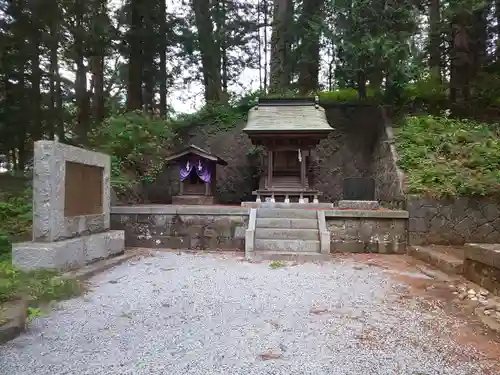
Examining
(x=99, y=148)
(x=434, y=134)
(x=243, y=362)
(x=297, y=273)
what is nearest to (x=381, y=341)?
(x=243, y=362)

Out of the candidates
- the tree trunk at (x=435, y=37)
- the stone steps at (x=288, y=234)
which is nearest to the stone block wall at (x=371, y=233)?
the stone steps at (x=288, y=234)

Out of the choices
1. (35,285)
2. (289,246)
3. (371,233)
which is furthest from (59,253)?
(371,233)

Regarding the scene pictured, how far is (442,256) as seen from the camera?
6219mm

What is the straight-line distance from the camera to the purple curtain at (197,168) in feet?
39.4

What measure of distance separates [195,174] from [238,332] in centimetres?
946

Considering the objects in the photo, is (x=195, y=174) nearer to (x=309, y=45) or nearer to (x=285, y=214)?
(x=285, y=214)

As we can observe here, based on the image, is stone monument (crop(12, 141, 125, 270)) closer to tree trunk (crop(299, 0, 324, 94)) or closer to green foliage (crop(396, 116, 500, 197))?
green foliage (crop(396, 116, 500, 197))

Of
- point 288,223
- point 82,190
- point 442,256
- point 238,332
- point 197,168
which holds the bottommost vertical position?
point 238,332

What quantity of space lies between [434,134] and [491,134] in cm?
138

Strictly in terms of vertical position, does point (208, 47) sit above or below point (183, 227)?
above

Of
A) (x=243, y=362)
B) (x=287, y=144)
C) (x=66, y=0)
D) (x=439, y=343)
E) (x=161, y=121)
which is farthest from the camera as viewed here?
(x=161, y=121)

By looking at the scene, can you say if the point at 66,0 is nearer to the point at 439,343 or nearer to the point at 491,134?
the point at 491,134

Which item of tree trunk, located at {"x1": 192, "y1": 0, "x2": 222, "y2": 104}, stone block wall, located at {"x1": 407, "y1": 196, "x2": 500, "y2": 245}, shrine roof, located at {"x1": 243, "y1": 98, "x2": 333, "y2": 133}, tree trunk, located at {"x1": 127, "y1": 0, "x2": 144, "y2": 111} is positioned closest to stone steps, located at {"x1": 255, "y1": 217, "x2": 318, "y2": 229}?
stone block wall, located at {"x1": 407, "y1": 196, "x2": 500, "y2": 245}

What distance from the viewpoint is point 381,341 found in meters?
3.04
